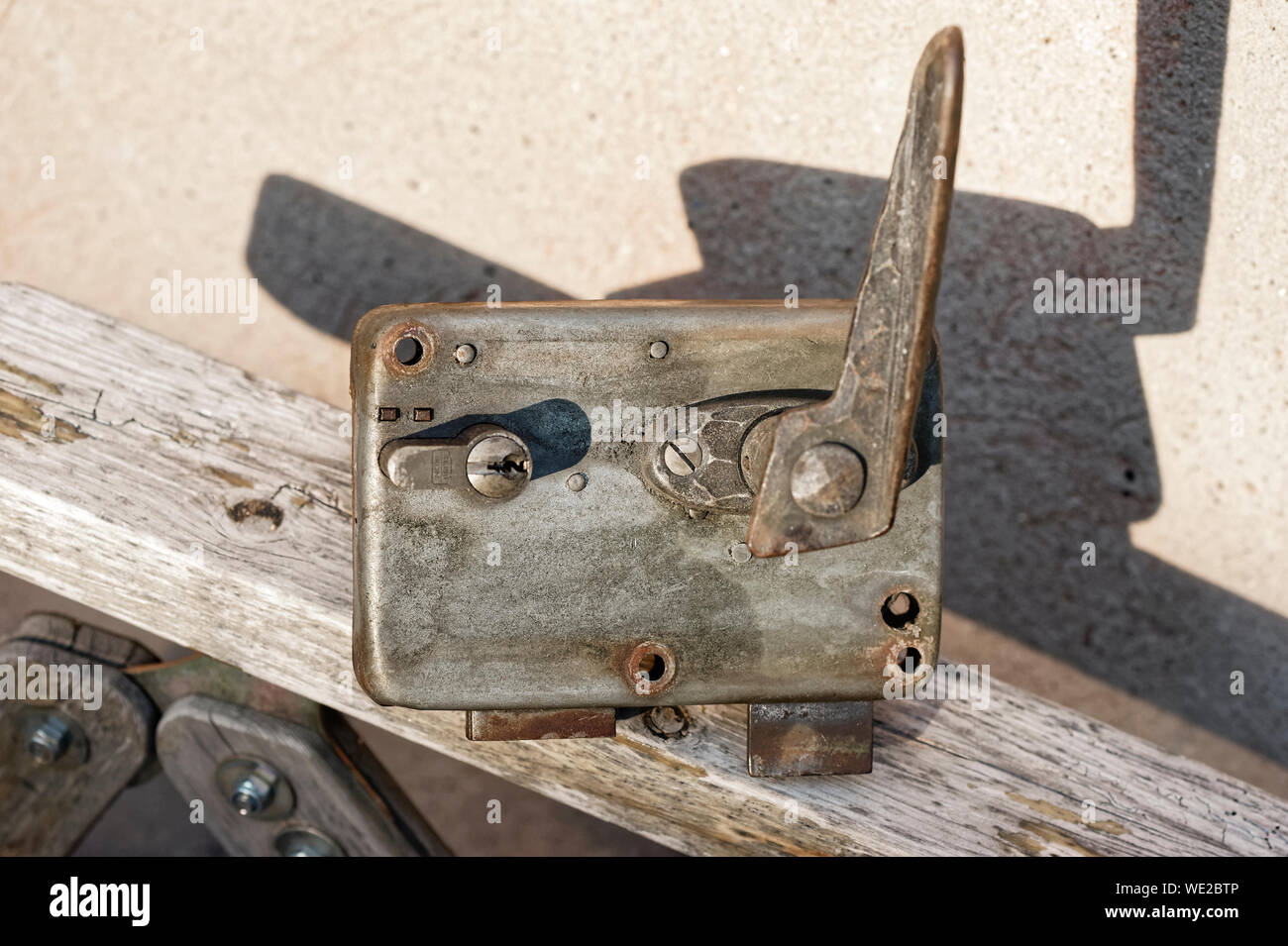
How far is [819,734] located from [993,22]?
0.87 meters

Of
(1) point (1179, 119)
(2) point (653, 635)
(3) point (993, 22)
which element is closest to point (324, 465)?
(2) point (653, 635)

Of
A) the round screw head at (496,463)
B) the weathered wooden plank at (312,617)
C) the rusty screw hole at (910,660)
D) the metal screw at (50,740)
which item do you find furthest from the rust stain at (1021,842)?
the metal screw at (50,740)

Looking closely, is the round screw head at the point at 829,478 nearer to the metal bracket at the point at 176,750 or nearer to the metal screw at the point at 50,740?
the metal bracket at the point at 176,750

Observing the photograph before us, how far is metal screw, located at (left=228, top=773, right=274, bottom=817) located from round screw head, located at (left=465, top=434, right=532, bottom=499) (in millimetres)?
467

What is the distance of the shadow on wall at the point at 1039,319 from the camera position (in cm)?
116

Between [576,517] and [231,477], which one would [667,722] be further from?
[231,477]

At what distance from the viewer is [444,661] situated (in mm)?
841

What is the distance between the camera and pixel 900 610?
0.85 m

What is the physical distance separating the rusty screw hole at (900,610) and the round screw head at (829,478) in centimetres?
18

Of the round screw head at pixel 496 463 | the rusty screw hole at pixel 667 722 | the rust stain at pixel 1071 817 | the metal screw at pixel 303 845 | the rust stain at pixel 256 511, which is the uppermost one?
the round screw head at pixel 496 463

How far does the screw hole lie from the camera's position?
829 millimetres
